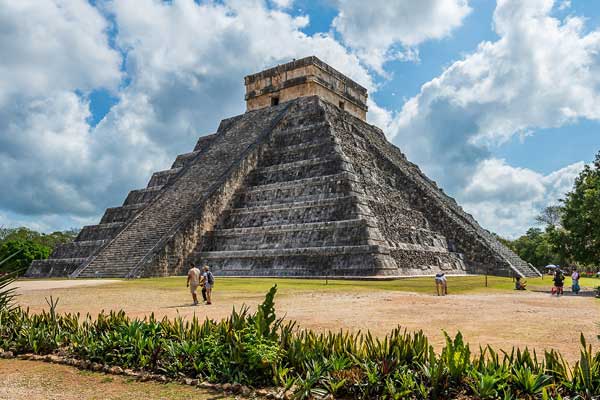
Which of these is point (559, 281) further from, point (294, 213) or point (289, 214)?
point (289, 214)

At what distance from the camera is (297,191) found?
21.1 meters

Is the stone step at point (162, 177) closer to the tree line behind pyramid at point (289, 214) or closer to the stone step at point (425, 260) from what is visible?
the tree line behind pyramid at point (289, 214)

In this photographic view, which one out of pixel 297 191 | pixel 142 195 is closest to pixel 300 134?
pixel 297 191

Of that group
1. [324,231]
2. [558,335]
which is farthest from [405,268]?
[558,335]

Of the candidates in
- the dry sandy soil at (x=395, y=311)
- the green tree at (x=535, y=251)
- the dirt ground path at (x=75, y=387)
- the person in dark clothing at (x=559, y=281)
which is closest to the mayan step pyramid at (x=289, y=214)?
the person in dark clothing at (x=559, y=281)

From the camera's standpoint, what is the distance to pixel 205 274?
11.0m

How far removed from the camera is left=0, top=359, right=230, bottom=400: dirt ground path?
15.3 ft

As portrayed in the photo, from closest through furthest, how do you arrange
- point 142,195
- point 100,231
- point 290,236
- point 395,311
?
point 395,311
point 290,236
point 100,231
point 142,195

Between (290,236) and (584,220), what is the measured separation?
9.89m

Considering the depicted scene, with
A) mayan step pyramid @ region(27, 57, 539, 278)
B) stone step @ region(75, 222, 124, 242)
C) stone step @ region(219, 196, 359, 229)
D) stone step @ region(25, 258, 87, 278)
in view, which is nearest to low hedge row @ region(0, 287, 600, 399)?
mayan step pyramid @ region(27, 57, 539, 278)

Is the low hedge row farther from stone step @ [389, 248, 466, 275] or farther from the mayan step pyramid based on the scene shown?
stone step @ [389, 248, 466, 275]

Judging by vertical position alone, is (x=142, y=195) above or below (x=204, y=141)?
below

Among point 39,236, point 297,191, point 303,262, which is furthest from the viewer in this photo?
point 39,236

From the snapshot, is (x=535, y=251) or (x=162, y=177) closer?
(x=162, y=177)
